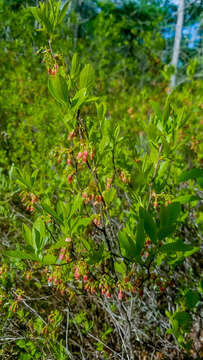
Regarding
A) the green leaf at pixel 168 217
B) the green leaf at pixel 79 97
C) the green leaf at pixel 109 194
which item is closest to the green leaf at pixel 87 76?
the green leaf at pixel 79 97

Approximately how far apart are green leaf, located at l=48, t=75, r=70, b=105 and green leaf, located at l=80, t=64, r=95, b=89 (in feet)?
0.36

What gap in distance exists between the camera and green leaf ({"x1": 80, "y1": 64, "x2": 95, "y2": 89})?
1.12 meters

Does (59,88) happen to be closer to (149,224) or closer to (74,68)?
(74,68)

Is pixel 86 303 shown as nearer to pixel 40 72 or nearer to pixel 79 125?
pixel 79 125

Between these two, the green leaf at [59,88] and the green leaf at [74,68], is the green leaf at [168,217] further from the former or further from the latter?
the green leaf at [74,68]

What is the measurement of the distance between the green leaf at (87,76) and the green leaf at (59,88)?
111 millimetres

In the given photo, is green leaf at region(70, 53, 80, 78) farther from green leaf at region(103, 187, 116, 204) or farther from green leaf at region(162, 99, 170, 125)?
green leaf at region(103, 187, 116, 204)

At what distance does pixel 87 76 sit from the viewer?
1.14m

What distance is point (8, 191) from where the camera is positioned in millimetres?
2486

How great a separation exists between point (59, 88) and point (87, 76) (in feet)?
0.54

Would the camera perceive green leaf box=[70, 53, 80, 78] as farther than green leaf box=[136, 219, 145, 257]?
Yes

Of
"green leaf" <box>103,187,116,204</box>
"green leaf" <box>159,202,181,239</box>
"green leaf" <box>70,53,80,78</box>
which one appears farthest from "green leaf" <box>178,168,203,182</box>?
"green leaf" <box>70,53,80,78</box>

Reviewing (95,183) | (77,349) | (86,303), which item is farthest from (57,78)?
(77,349)

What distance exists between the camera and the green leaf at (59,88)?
1.03 metres
